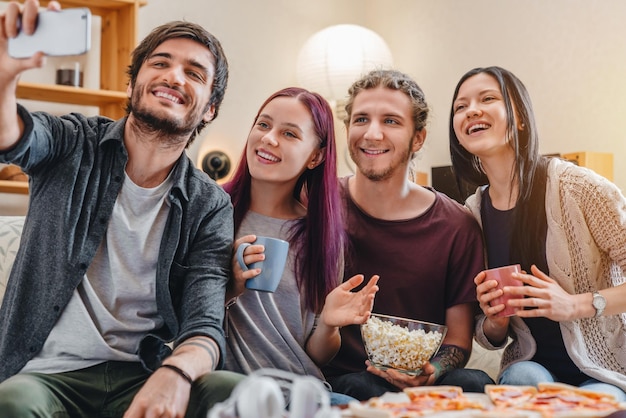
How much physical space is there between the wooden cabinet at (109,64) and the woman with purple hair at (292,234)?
1599 mm

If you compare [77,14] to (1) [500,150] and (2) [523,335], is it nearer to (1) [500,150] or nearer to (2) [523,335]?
(1) [500,150]

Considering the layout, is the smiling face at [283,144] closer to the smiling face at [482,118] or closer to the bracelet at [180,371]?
the smiling face at [482,118]

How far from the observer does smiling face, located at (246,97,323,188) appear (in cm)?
190

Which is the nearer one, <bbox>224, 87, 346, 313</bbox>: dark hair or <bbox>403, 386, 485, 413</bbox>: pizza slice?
<bbox>403, 386, 485, 413</bbox>: pizza slice

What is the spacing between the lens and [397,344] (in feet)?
5.28

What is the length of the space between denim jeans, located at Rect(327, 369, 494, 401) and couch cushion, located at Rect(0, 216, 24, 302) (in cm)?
83

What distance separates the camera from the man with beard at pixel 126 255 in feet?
4.80

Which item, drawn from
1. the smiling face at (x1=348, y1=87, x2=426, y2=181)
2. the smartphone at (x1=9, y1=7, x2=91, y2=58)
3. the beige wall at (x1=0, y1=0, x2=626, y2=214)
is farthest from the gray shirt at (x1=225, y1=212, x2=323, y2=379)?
the beige wall at (x1=0, y1=0, x2=626, y2=214)

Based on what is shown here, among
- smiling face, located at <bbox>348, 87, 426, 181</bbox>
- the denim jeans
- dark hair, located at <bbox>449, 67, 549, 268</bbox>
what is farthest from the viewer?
smiling face, located at <bbox>348, 87, 426, 181</bbox>

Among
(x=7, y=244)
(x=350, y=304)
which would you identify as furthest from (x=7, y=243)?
(x=350, y=304)

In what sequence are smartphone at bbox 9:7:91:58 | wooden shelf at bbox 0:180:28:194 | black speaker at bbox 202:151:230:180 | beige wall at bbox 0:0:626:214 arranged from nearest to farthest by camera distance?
smartphone at bbox 9:7:91:58, beige wall at bbox 0:0:626:214, wooden shelf at bbox 0:180:28:194, black speaker at bbox 202:151:230:180

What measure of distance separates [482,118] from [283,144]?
51cm

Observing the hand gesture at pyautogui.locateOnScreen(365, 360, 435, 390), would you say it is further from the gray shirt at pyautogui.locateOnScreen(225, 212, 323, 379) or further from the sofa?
the sofa

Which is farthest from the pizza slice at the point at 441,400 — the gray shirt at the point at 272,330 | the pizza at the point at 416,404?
the gray shirt at the point at 272,330
